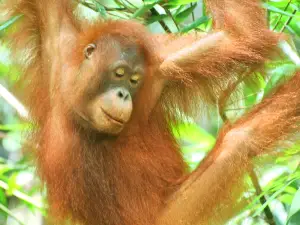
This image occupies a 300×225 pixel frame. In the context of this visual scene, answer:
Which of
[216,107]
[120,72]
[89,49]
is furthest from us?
[216,107]

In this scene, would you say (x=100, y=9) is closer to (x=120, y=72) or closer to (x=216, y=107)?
(x=120, y=72)

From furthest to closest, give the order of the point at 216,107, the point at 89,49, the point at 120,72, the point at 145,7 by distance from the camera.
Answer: the point at 216,107
the point at 89,49
the point at 120,72
the point at 145,7

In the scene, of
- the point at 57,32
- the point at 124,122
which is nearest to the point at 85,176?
the point at 124,122

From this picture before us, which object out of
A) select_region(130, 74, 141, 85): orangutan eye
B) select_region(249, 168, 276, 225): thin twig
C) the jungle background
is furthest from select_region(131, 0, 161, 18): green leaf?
select_region(249, 168, 276, 225): thin twig

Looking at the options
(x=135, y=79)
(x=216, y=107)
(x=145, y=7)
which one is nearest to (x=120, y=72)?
(x=135, y=79)

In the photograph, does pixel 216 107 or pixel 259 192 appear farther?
pixel 216 107

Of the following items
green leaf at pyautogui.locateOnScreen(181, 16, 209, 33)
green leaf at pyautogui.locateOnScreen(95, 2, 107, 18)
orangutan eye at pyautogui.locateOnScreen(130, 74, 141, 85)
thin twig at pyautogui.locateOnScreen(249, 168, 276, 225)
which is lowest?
thin twig at pyautogui.locateOnScreen(249, 168, 276, 225)

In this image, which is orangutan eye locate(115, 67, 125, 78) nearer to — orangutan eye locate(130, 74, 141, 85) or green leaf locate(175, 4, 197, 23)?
orangutan eye locate(130, 74, 141, 85)

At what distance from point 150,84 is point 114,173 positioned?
460 mm

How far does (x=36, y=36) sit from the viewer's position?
353 cm

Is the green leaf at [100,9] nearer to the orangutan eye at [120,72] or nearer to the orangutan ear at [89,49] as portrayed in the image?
the orangutan ear at [89,49]

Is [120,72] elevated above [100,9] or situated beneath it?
situated beneath

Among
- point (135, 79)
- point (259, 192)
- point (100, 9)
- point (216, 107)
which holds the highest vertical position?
point (100, 9)

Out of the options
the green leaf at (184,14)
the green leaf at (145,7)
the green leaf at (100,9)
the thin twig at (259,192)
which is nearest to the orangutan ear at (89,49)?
the green leaf at (100,9)
